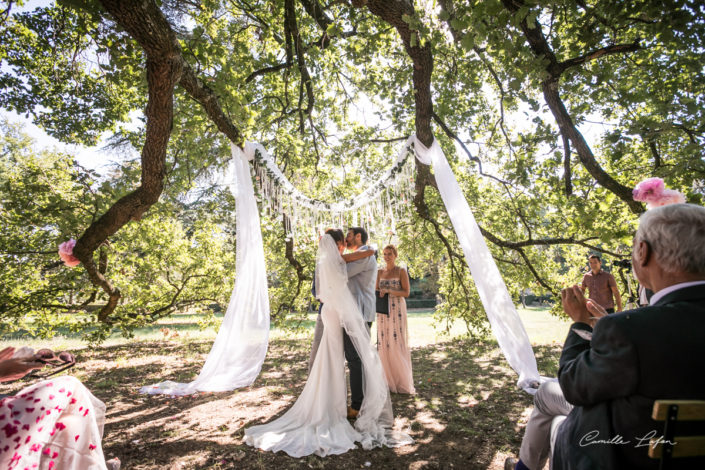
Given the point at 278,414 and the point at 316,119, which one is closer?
the point at 278,414

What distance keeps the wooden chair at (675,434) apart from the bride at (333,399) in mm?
2445

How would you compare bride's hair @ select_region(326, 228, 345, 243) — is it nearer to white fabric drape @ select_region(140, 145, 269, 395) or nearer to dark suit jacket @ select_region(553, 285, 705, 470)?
white fabric drape @ select_region(140, 145, 269, 395)

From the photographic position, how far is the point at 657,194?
9.74 ft

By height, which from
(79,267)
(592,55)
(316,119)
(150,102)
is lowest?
(79,267)

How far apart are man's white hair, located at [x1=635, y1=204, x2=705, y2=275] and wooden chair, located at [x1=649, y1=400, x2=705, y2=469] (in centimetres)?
45

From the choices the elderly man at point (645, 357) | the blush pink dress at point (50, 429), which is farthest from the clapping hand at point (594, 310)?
the blush pink dress at point (50, 429)

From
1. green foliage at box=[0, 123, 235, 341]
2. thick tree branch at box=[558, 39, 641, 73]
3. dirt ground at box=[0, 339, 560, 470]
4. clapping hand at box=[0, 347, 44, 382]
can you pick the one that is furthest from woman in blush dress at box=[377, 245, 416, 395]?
green foliage at box=[0, 123, 235, 341]

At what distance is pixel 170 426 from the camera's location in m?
3.62

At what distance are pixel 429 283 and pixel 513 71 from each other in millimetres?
22894

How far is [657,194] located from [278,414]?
4333mm

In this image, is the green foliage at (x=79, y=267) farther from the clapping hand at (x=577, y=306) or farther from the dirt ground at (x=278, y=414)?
the clapping hand at (x=577, y=306)

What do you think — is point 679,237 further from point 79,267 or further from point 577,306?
point 79,267

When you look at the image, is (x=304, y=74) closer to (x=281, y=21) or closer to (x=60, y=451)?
(x=281, y=21)

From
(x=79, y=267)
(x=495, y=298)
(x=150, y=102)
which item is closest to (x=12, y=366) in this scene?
(x=150, y=102)
